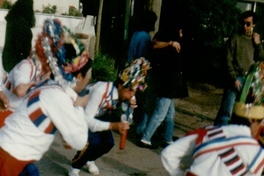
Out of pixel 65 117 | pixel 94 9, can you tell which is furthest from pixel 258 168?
pixel 94 9

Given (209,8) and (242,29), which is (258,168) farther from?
(209,8)

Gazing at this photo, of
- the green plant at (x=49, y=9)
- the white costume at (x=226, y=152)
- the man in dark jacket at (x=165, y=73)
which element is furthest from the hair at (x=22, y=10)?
the green plant at (x=49, y=9)

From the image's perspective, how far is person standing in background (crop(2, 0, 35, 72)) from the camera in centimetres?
612

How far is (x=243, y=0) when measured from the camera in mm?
14102

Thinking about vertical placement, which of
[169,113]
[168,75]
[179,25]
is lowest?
[169,113]

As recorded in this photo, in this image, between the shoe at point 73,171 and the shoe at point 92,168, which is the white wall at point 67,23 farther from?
the shoe at point 73,171

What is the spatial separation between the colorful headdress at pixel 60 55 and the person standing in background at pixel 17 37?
2545 millimetres

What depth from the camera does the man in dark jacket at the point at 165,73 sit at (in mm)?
6605

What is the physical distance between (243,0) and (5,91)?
Answer: 10688mm

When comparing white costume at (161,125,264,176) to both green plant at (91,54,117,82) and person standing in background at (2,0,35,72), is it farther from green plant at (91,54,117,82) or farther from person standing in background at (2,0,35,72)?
green plant at (91,54,117,82)

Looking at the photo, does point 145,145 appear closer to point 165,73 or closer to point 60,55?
point 165,73

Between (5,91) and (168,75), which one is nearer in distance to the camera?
(5,91)

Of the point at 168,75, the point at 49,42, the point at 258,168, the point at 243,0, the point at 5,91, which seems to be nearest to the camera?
the point at 258,168

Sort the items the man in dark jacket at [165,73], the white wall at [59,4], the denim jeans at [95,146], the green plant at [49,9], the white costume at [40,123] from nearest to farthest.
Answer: the white costume at [40,123]
the denim jeans at [95,146]
the man in dark jacket at [165,73]
the green plant at [49,9]
the white wall at [59,4]
